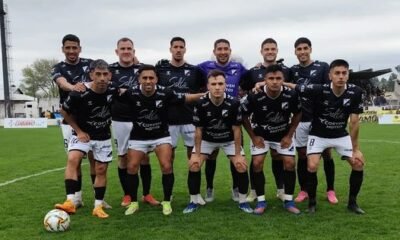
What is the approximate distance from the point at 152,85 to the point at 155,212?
1768 mm

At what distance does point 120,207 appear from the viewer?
267 inches

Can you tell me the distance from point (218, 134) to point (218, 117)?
0.86 feet

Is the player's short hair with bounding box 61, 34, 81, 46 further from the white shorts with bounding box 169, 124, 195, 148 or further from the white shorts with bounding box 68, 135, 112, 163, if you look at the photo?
the white shorts with bounding box 169, 124, 195, 148

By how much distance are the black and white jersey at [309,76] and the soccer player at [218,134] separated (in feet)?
3.76

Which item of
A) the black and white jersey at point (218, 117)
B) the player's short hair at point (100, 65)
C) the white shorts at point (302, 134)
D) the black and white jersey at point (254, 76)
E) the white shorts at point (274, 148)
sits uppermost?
the player's short hair at point (100, 65)

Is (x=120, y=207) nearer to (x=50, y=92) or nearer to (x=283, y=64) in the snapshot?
(x=283, y=64)

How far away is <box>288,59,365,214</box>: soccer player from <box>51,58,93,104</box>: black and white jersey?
3.12 meters

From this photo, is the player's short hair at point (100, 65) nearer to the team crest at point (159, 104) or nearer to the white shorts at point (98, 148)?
the team crest at point (159, 104)

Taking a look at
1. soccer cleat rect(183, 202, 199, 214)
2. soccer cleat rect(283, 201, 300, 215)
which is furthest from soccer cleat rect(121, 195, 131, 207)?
soccer cleat rect(283, 201, 300, 215)

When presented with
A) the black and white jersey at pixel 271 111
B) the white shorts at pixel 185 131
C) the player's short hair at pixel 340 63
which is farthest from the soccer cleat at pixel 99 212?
the player's short hair at pixel 340 63

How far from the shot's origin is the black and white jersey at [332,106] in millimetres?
6141

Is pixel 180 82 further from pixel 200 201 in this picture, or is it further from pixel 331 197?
pixel 331 197

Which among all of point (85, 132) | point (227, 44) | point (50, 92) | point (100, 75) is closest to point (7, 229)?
point (85, 132)

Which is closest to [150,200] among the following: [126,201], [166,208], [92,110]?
[126,201]
